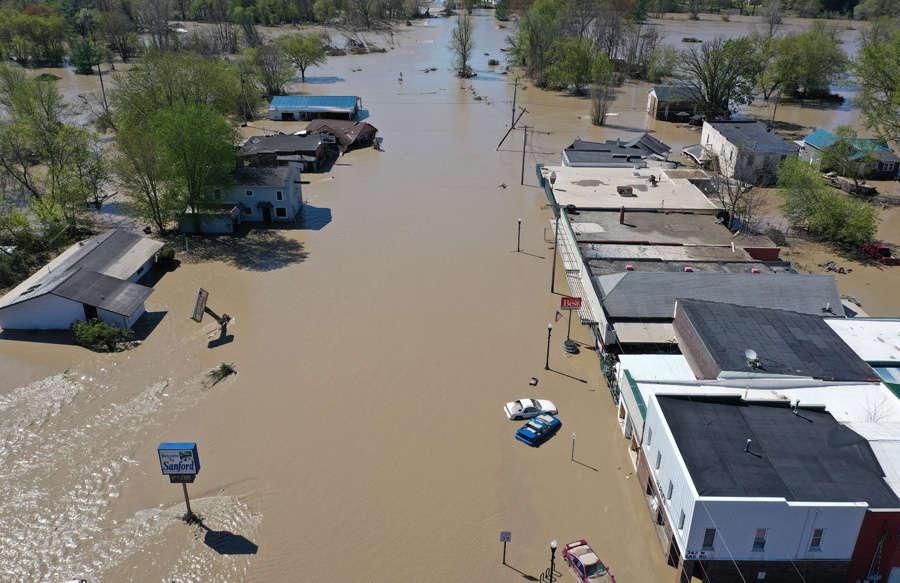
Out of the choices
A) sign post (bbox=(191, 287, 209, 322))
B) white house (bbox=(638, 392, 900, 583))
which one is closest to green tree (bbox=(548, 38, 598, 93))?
sign post (bbox=(191, 287, 209, 322))

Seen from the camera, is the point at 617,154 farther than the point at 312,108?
No

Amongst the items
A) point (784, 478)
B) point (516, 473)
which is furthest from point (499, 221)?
point (784, 478)

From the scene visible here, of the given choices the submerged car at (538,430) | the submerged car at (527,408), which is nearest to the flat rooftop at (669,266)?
the submerged car at (527,408)

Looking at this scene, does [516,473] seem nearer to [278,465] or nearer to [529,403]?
[529,403]

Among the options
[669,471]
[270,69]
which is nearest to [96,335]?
[669,471]

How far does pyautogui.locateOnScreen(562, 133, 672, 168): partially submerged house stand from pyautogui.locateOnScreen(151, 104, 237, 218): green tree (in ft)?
97.1

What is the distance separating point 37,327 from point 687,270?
115 feet

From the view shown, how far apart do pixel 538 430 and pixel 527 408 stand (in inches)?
61.4

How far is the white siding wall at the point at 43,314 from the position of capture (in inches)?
1359

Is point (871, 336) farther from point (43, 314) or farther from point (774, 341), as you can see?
point (43, 314)

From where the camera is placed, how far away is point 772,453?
21.6m

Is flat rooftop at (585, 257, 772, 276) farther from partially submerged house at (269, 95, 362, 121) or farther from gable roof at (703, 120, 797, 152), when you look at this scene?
partially submerged house at (269, 95, 362, 121)

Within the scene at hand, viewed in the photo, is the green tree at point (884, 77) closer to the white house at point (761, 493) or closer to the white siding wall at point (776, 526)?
the white house at point (761, 493)

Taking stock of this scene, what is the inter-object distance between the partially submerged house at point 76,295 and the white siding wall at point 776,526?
97.8ft
